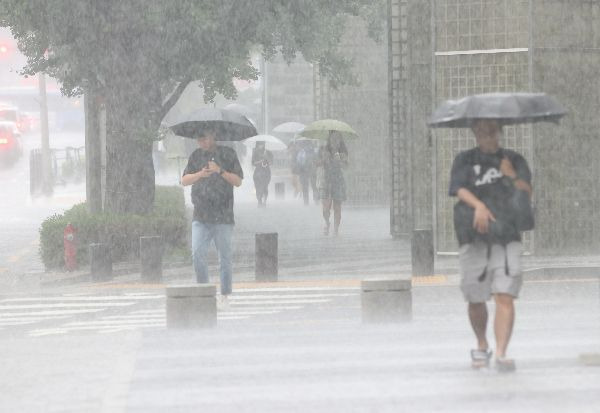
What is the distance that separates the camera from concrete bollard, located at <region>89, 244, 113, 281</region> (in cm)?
2022

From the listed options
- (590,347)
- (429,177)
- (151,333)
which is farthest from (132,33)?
(590,347)

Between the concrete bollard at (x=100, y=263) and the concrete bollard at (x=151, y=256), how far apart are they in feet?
2.63

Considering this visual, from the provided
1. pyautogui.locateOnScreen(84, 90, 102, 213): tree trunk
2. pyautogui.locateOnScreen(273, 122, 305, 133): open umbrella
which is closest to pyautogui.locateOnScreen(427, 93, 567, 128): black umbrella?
pyautogui.locateOnScreen(84, 90, 102, 213): tree trunk

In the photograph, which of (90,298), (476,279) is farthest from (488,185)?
(90,298)

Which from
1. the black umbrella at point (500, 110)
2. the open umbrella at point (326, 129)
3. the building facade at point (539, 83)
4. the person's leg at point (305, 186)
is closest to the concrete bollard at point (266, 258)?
the building facade at point (539, 83)

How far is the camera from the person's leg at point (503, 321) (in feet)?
32.0

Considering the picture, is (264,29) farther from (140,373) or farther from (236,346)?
(140,373)

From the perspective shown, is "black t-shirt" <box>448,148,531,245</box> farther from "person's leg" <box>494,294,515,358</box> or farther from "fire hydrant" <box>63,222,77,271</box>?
"fire hydrant" <box>63,222,77,271</box>

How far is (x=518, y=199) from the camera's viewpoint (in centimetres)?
978

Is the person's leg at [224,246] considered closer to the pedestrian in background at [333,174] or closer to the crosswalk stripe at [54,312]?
the crosswalk stripe at [54,312]

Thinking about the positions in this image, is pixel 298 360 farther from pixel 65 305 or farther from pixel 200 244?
pixel 65 305

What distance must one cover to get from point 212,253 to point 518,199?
15429 mm

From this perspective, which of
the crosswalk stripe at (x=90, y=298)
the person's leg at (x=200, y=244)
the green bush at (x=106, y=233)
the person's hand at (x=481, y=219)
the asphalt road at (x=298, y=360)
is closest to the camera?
the asphalt road at (x=298, y=360)

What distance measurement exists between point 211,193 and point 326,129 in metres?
14.8
